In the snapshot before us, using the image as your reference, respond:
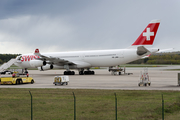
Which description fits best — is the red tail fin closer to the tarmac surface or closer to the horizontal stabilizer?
the horizontal stabilizer

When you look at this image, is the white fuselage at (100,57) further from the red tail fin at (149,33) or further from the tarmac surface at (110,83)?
the tarmac surface at (110,83)

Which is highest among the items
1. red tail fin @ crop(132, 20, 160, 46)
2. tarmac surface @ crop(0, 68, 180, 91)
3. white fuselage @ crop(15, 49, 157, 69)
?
red tail fin @ crop(132, 20, 160, 46)

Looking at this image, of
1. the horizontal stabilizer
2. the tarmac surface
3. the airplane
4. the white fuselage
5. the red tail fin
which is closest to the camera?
the tarmac surface

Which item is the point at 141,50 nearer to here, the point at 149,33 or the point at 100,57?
the point at 149,33

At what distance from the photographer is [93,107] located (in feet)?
44.4

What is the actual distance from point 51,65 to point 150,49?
62.6 feet

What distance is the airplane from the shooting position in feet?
141

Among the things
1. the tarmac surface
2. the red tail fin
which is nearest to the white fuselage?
the red tail fin

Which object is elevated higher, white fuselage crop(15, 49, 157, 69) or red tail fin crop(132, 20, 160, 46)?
red tail fin crop(132, 20, 160, 46)

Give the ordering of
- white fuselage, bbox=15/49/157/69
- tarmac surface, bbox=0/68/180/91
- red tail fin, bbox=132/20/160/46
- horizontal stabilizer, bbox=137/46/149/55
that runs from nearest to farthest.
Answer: tarmac surface, bbox=0/68/180/91 < horizontal stabilizer, bbox=137/46/149/55 < red tail fin, bbox=132/20/160/46 < white fuselage, bbox=15/49/157/69

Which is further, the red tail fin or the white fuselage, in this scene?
the white fuselage

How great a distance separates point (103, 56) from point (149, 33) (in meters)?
9.60

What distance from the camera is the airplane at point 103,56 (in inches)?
1692

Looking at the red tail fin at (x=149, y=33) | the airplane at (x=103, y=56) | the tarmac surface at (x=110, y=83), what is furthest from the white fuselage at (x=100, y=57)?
the tarmac surface at (x=110, y=83)
